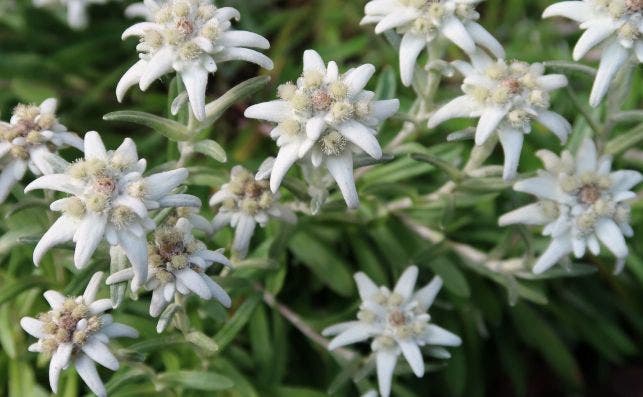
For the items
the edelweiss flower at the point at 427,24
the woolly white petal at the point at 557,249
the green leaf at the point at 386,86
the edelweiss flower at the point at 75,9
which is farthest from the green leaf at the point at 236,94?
the edelweiss flower at the point at 75,9

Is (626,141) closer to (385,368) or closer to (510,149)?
(510,149)

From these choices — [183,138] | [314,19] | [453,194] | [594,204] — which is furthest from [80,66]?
[594,204]

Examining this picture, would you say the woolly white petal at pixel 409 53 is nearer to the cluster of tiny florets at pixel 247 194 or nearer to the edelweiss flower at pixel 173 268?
the cluster of tiny florets at pixel 247 194

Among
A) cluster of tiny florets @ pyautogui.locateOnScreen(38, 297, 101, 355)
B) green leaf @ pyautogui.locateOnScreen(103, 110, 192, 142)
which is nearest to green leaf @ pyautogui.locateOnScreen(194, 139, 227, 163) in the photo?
green leaf @ pyautogui.locateOnScreen(103, 110, 192, 142)

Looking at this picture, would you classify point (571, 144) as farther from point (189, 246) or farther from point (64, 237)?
point (64, 237)

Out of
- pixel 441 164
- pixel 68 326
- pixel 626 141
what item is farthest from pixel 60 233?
pixel 626 141

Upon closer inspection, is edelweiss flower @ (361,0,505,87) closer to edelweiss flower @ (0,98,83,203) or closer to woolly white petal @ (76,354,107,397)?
edelweiss flower @ (0,98,83,203)
